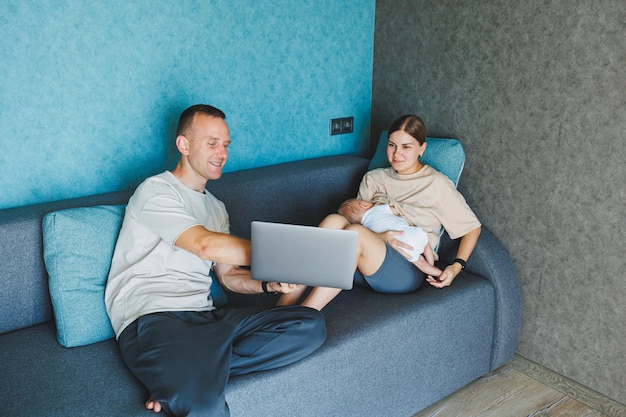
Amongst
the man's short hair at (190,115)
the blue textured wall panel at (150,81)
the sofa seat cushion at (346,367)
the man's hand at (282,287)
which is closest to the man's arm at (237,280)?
the man's hand at (282,287)

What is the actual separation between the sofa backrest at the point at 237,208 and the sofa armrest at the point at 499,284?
1.95 ft

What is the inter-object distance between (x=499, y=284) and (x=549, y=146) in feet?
1.95

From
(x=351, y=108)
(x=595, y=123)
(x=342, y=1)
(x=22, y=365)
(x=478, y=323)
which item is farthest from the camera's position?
(x=351, y=108)

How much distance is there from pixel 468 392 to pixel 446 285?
45cm

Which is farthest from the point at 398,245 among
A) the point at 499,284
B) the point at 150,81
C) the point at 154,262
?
the point at 150,81

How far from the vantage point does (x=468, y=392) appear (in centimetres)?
221

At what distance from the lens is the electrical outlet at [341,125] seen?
9.68 feet

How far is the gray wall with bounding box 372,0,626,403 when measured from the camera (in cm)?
204

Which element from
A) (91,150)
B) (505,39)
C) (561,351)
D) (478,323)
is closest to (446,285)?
(478,323)

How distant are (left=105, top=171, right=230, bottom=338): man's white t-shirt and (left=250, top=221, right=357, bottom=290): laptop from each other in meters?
0.29

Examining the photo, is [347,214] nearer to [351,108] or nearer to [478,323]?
[478,323]

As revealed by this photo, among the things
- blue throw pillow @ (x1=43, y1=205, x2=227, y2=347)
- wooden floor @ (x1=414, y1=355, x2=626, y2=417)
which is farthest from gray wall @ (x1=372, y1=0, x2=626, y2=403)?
blue throw pillow @ (x1=43, y1=205, x2=227, y2=347)

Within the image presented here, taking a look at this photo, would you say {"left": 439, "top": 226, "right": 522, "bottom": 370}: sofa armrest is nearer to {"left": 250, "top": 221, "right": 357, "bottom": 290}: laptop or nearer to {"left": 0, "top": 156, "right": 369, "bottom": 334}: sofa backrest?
{"left": 0, "top": 156, "right": 369, "bottom": 334}: sofa backrest

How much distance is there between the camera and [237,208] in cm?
226
